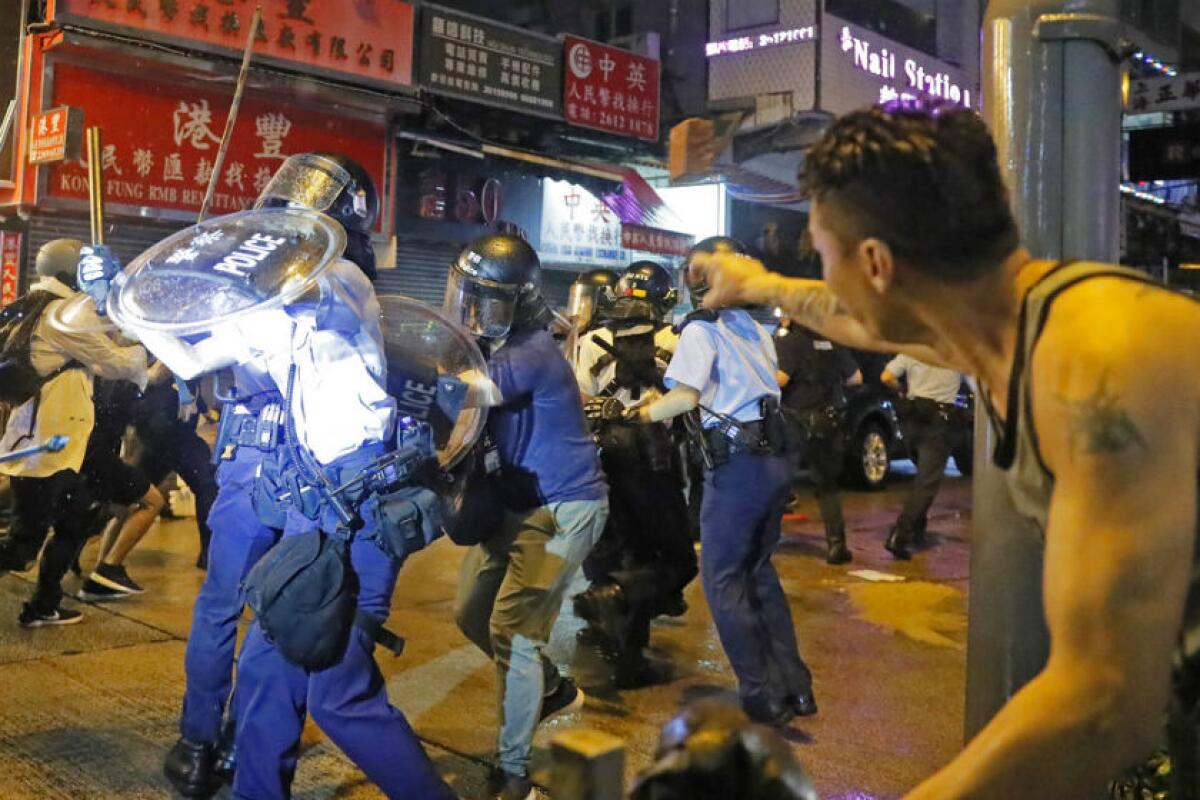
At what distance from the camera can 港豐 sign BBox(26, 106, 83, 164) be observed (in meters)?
9.39

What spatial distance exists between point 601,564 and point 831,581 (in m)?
2.74

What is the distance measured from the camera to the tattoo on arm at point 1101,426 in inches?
51.1

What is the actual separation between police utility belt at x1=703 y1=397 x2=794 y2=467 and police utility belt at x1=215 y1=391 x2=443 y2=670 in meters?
1.72

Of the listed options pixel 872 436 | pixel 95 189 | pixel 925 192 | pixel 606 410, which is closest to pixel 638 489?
pixel 606 410

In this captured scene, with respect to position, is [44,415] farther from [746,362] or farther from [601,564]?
[746,362]

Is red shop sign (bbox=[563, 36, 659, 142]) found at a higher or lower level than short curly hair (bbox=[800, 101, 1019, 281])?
higher

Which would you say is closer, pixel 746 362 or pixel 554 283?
pixel 746 362

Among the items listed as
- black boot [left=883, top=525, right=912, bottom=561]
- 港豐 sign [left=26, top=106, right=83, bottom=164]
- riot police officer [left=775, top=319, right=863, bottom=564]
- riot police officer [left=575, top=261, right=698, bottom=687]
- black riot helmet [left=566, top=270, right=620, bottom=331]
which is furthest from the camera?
港豐 sign [left=26, top=106, right=83, bottom=164]

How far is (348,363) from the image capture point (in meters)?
3.27

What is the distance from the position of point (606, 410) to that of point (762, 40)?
12.1 m

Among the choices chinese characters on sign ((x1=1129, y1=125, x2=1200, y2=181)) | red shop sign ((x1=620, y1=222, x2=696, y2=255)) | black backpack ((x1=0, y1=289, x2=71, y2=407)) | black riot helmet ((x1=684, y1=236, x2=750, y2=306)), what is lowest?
black backpack ((x1=0, y1=289, x2=71, y2=407))

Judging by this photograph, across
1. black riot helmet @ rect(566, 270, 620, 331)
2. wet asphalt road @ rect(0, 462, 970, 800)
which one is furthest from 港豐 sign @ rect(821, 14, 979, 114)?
wet asphalt road @ rect(0, 462, 970, 800)

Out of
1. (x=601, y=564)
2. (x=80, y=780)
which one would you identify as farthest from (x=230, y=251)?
(x=601, y=564)

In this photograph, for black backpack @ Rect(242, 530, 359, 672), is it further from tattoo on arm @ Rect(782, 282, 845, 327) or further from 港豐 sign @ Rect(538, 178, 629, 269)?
港豐 sign @ Rect(538, 178, 629, 269)
